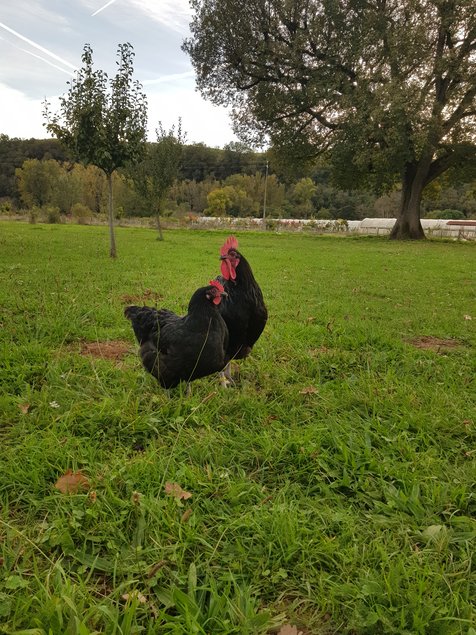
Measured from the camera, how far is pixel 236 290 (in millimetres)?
3439

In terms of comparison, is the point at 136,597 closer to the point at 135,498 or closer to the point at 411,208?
the point at 135,498

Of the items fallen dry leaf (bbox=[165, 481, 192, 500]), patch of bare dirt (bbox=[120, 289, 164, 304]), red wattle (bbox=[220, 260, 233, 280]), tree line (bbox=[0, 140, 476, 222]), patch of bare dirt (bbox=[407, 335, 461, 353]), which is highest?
tree line (bbox=[0, 140, 476, 222])

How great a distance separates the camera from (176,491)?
1.93 metres

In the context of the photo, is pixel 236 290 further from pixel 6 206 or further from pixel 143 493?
pixel 6 206

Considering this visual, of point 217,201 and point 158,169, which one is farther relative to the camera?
point 217,201

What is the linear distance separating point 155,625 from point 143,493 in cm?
68

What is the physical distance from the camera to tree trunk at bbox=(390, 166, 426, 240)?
954 inches

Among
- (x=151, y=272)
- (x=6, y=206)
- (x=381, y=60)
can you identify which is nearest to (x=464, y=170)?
(x=381, y=60)

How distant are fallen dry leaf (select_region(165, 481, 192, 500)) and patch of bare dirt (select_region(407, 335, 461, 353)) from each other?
11.3 feet

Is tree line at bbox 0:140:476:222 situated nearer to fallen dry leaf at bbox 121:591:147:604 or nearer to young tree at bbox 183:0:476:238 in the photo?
young tree at bbox 183:0:476:238

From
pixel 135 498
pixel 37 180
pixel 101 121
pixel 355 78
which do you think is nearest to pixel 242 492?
pixel 135 498

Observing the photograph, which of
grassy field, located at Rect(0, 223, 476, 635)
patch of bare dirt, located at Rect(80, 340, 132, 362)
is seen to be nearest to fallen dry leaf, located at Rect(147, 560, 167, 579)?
grassy field, located at Rect(0, 223, 476, 635)

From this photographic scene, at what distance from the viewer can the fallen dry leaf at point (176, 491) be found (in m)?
1.91

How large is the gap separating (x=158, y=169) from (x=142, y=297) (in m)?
16.3
